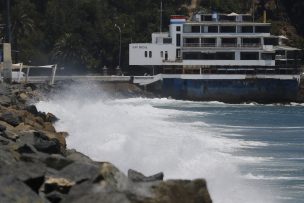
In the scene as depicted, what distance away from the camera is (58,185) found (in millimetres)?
12570

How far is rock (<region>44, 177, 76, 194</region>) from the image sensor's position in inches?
492

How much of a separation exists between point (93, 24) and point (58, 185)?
98782 mm

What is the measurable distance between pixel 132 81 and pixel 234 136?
4497 cm

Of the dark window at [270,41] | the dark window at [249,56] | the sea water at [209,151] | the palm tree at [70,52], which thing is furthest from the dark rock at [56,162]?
the palm tree at [70,52]

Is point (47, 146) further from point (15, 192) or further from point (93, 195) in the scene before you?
point (93, 195)

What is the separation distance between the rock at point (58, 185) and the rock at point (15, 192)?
0.94 m

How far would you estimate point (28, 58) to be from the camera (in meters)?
102

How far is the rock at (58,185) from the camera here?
1249 cm

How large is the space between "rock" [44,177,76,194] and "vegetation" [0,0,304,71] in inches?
3413

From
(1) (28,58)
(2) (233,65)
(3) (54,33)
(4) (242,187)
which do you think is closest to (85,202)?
(4) (242,187)

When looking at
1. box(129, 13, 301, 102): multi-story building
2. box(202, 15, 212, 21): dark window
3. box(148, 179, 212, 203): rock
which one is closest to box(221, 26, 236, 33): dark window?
box(129, 13, 301, 102): multi-story building

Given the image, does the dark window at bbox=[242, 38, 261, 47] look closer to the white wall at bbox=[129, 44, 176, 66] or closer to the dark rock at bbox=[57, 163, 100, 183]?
the white wall at bbox=[129, 44, 176, 66]

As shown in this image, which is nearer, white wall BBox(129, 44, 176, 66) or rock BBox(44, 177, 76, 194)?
rock BBox(44, 177, 76, 194)

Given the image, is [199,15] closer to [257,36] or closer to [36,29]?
[257,36]
